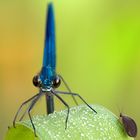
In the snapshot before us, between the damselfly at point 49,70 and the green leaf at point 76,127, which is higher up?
the damselfly at point 49,70

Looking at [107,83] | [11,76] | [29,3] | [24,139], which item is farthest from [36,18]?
[24,139]

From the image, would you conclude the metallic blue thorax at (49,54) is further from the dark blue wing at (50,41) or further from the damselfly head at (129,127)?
the damselfly head at (129,127)

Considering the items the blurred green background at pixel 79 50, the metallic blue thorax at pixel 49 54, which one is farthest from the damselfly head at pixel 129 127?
the blurred green background at pixel 79 50

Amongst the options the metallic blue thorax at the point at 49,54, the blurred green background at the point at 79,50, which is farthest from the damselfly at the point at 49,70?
the blurred green background at the point at 79,50

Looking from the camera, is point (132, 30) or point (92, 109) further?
point (132, 30)

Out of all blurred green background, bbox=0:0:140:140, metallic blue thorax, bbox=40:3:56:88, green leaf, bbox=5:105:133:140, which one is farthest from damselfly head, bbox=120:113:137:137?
blurred green background, bbox=0:0:140:140

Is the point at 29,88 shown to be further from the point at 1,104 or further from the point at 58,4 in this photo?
the point at 58,4

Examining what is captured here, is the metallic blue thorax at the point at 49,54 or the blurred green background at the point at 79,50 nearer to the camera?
the metallic blue thorax at the point at 49,54
